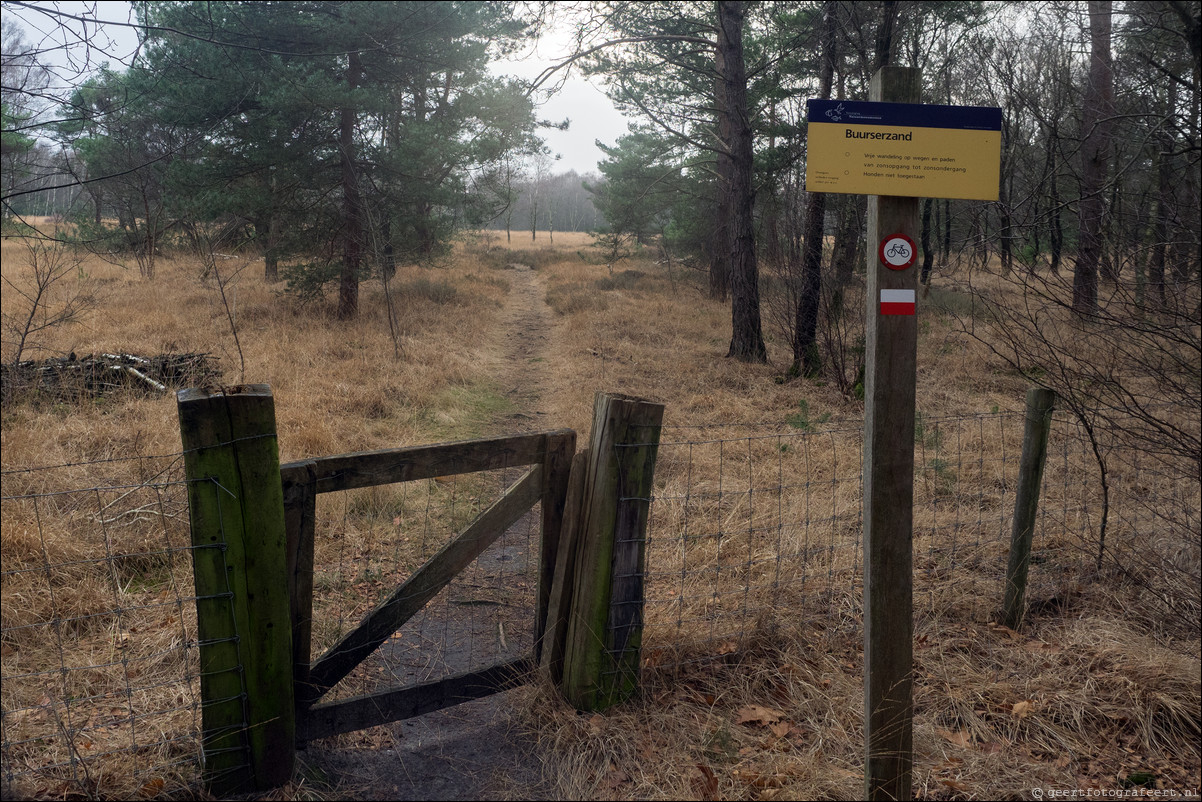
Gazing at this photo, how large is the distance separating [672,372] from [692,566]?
6607 mm

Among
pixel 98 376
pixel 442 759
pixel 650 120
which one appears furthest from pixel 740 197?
pixel 442 759

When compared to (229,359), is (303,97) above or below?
above

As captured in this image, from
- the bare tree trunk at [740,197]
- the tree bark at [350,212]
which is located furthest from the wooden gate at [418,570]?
the tree bark at [350,212]

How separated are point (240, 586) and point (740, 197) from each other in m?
A: 10.8

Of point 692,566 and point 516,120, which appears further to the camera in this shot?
point 516,120

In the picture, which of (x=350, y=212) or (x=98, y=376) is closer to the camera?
(x=98, y=376)

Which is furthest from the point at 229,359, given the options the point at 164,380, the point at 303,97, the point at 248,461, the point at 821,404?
the point at 248,461

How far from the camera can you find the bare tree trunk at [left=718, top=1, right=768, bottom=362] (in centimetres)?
1176

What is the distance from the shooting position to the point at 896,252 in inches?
96.0

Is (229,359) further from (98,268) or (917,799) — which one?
(98,268)

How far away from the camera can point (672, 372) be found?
1117cm

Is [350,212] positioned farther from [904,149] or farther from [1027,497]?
[904,149]

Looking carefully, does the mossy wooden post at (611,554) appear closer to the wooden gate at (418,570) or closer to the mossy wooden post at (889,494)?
the wooden gate at (418,570)

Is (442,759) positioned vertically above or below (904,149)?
below
